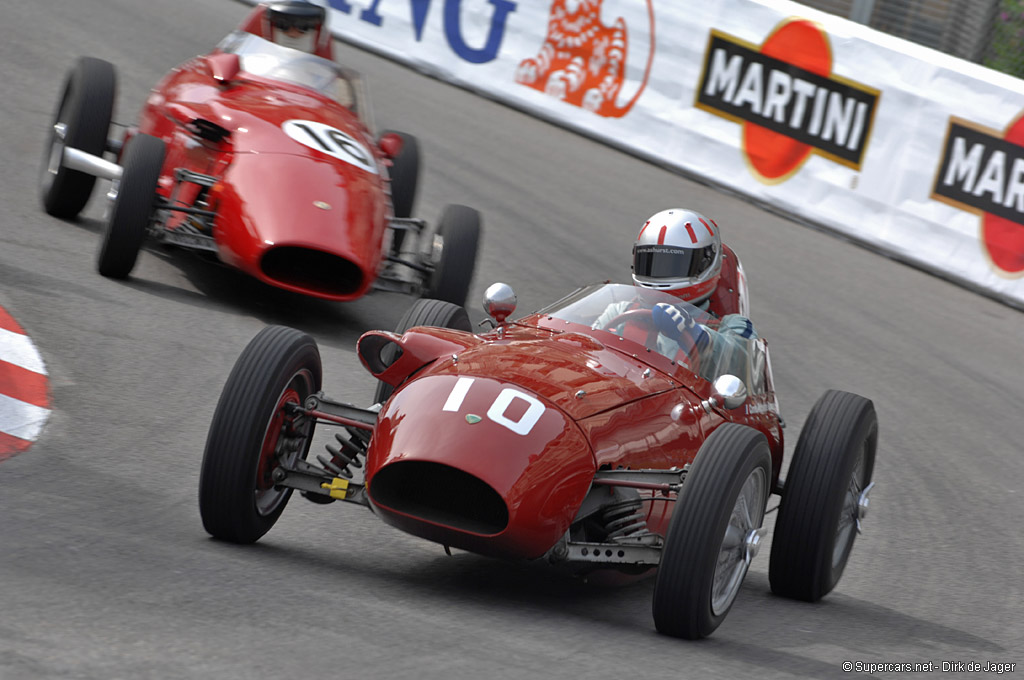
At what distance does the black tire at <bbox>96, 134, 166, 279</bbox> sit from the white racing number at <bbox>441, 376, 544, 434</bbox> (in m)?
3.66

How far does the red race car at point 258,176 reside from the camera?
7.63 m

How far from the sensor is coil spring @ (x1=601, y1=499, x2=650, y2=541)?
4704mm

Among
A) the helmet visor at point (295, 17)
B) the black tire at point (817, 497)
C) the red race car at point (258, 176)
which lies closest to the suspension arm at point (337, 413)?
the black tire at point (817, 497)

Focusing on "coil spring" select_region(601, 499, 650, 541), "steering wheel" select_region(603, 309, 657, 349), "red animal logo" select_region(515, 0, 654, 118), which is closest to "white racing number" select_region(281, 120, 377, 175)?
"steering wheel" select_region(603, 309, 657, 349)

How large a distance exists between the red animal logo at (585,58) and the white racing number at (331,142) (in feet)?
22.1

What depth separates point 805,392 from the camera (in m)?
9.05

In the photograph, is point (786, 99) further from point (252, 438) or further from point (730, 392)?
point (252, 438)

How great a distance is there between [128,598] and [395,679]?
835 millimetres

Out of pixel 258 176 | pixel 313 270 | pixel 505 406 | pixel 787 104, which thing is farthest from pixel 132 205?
pixel 787 104

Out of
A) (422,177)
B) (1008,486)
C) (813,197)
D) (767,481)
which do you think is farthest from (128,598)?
(813,197)

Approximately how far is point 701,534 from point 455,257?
445 cm

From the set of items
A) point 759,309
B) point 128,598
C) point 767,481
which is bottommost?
point 759,309

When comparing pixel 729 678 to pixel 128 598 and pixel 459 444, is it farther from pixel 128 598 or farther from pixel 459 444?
pixel 128 598

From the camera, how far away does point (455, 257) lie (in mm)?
8484
